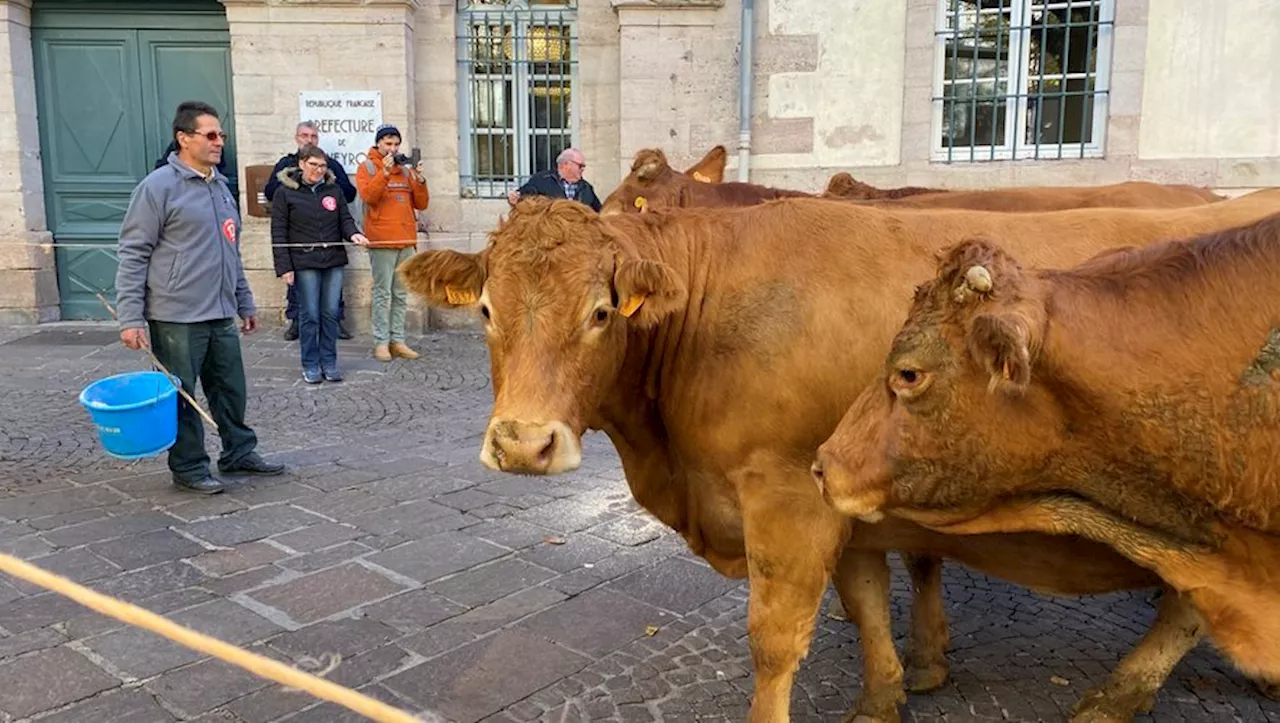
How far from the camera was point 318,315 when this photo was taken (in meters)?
8.78

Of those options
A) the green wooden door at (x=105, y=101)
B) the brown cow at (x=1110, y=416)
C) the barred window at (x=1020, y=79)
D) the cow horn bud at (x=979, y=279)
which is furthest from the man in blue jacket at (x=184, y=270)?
the barred window at (x=1020, y=79)

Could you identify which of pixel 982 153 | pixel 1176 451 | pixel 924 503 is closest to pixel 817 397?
pixel 924 503

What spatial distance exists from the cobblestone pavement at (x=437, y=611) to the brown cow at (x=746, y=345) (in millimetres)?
764

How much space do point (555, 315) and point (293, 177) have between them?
24.3ft

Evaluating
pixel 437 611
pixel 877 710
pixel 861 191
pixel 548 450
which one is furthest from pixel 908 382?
pixel 861 191

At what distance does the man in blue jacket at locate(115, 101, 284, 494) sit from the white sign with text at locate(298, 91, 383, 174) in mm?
5187

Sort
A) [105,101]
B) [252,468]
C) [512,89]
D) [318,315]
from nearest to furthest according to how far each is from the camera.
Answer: [252,468]
[318,315]
[105,101]
[512,89]

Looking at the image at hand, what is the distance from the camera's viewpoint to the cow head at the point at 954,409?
2.08m

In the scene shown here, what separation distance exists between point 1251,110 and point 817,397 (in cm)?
966

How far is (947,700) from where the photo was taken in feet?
11.3

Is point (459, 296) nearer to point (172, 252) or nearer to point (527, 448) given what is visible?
point (527, 448)

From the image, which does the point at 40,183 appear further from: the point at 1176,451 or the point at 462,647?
the point at 1176,451

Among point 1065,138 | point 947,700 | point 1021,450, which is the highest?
point 1065,138

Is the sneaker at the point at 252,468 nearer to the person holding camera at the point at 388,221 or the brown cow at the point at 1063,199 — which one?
the person holding camera at the point at 388,221
